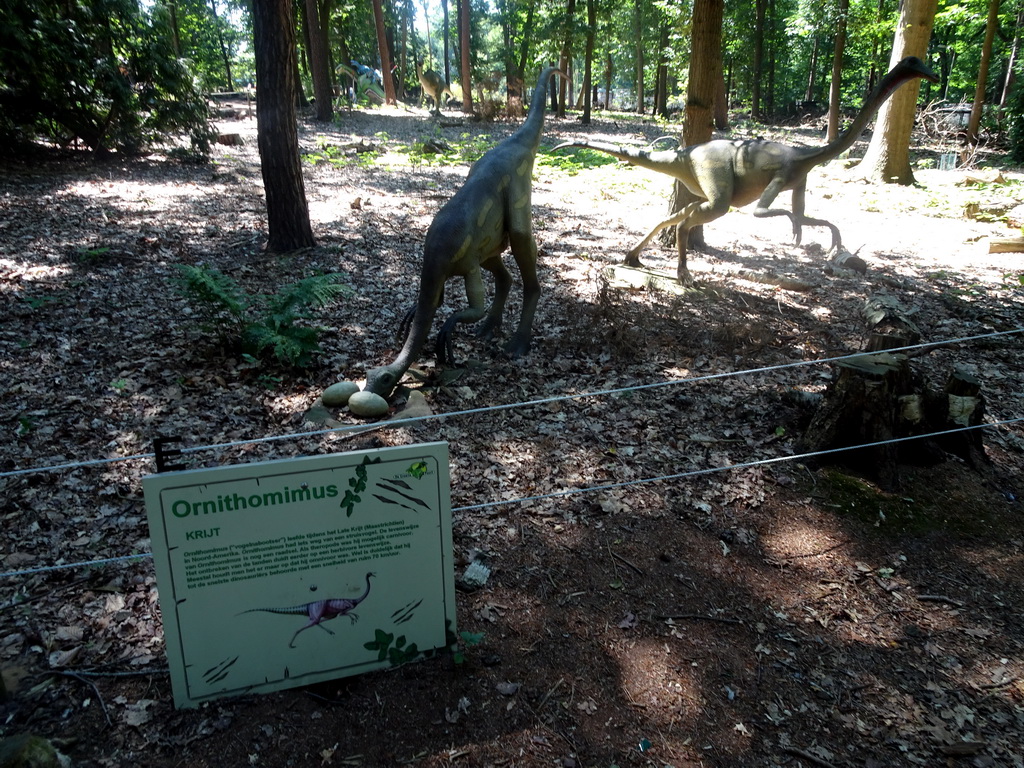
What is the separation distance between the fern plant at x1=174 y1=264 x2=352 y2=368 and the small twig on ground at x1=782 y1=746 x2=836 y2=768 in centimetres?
395

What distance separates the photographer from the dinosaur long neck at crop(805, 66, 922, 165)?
6344 millimetres

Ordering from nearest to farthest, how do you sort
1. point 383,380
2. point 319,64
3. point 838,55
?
point 383,380
point 838,55
point 319,64

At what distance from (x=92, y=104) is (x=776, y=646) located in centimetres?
1322

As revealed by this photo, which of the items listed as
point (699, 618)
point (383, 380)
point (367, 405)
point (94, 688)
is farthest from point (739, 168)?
point (94, 688)

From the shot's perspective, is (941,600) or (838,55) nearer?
(941,600)

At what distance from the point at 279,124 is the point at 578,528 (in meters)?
6.08

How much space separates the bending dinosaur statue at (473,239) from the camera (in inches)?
185

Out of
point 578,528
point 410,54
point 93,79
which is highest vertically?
point 410,54

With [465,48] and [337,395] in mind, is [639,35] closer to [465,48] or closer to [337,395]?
[465,48]

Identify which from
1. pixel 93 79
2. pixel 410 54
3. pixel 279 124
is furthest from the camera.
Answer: pixel 410 54

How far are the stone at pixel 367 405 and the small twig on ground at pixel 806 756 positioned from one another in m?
3.05

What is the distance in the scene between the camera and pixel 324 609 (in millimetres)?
2393

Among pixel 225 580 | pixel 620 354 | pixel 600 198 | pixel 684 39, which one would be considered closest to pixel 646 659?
pixel 225 580

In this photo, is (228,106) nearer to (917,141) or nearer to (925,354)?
(917,141)
